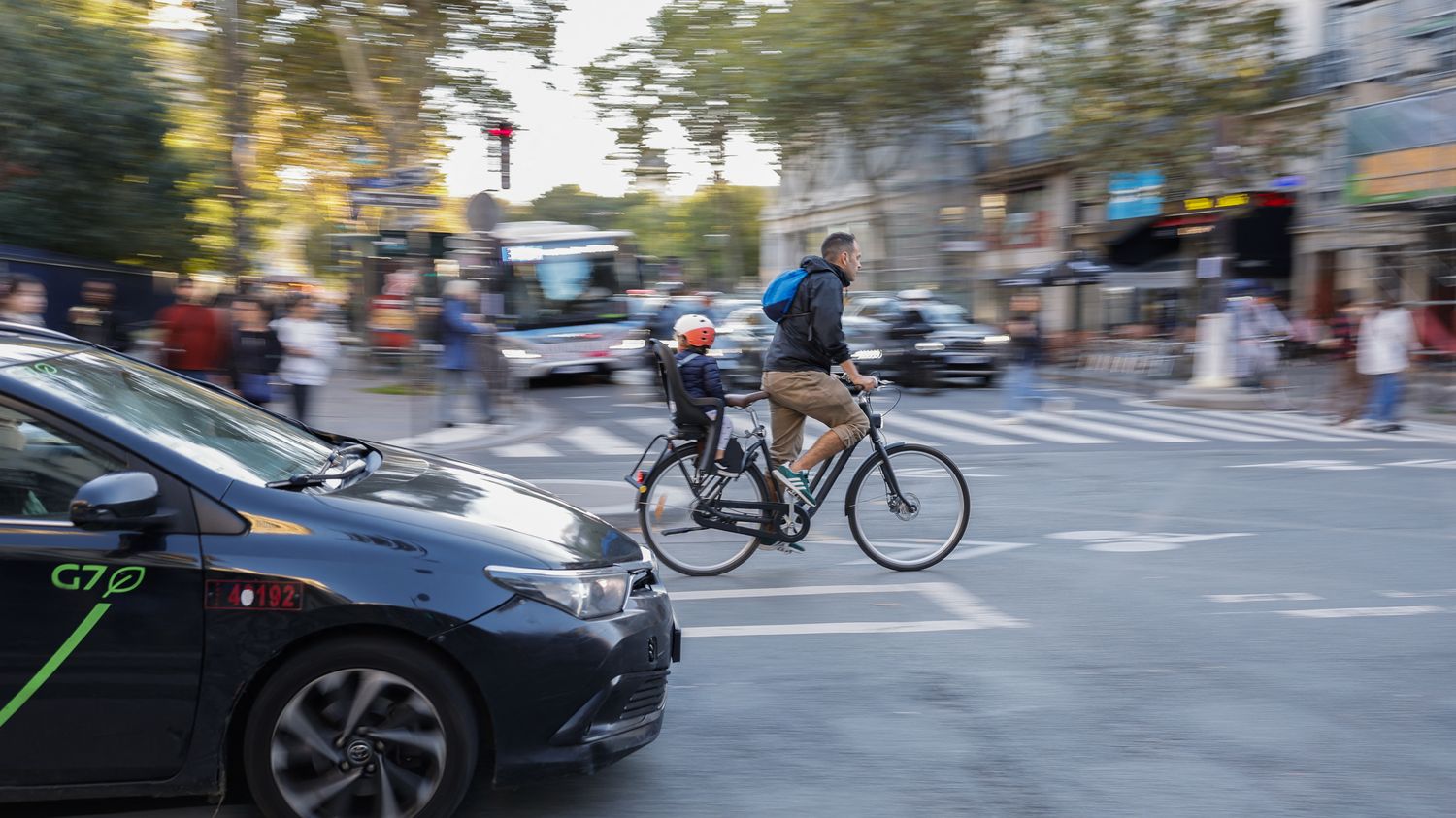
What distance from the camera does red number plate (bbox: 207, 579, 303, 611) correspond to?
3.55 m

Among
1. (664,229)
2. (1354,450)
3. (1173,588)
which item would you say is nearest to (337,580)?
(1173,588)

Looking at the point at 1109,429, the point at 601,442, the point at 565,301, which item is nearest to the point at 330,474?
the point at 601,442

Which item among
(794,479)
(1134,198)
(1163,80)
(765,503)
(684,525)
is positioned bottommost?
(684,525)

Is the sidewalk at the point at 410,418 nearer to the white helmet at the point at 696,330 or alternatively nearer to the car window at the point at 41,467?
the white helmet at the point at 696,330

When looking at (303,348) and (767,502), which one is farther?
(303,348)

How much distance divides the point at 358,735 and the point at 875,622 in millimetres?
3298

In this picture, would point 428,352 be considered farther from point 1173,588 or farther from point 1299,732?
point 1299,732

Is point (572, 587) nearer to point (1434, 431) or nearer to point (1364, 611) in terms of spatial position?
point (1364, 611)

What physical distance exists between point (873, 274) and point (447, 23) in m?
26.1

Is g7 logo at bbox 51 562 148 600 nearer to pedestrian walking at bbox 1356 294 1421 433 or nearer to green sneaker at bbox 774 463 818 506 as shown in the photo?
green sneaker at bbox 774 463 818 506

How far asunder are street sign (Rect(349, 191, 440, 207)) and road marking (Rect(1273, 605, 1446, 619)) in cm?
1065

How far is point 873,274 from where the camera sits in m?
53.7

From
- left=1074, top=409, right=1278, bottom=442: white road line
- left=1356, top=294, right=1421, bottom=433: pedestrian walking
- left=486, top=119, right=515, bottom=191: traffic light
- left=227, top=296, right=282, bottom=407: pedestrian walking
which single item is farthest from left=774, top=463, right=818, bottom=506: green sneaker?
left=486, top=119, right=515, bottom=191: traffic light

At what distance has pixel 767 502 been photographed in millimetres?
7570
